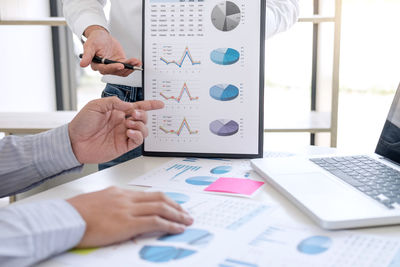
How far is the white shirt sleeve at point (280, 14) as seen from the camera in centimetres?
121

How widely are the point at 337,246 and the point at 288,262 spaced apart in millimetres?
87

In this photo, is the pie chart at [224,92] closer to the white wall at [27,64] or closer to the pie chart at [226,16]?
the pie chart at [226,16]

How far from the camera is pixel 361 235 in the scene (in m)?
0.60

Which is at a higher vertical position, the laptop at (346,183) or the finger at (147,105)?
the finger at (147,105)

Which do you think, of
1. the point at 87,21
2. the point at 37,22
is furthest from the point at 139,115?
the point at 37,22

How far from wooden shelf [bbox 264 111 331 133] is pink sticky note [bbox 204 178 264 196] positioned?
46.0 inches

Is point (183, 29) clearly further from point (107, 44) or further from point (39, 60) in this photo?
point (39, 60)

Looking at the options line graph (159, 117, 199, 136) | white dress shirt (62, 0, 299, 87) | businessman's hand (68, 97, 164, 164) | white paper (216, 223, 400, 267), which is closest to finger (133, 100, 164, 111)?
businessman's hand (68, 97, 164, 164)

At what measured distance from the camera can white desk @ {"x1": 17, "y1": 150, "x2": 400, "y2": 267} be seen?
0.63 m

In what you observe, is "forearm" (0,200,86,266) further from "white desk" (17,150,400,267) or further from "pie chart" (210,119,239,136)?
"pie chart" (210,119,239,136)

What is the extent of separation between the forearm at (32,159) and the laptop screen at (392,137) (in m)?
0.67

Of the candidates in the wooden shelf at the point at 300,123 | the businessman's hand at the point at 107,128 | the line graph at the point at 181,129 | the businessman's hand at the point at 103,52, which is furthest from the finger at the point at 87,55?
the wooden shelf at the point at 300,123

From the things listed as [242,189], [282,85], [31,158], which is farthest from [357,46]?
[31,158]

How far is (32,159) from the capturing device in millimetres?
868
